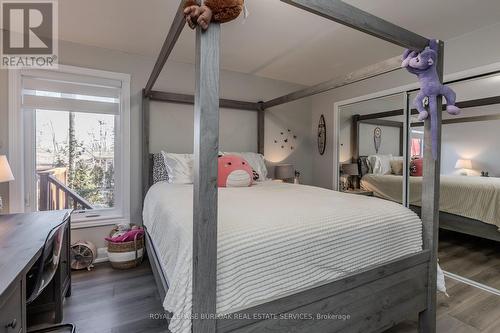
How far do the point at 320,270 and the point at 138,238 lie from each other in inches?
78.6

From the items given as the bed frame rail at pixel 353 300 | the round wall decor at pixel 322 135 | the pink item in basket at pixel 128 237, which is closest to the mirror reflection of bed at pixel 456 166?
the round wall decor at pixel 322 135

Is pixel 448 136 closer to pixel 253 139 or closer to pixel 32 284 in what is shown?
pixel 253 139

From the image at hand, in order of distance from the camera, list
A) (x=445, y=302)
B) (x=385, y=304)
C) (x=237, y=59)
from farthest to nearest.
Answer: (x=237, y=59)
(x=445, y=302)
(x=385, y=304)

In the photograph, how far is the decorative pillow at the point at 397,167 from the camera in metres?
2.92

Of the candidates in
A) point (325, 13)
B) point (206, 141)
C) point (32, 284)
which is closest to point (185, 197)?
point (32, 284)

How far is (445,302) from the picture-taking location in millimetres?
1961

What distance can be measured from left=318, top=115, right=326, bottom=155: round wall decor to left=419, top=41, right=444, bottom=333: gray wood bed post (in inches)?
97.3

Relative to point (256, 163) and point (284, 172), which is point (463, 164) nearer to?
point (284, 172)

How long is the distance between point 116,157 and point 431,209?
297cm

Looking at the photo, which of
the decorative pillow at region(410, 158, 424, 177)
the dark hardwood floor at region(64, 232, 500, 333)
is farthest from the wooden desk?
the decorative pillow at region(410, 158, 424, 177)

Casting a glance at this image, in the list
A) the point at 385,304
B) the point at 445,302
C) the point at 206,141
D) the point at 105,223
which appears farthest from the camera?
the point at 105,223

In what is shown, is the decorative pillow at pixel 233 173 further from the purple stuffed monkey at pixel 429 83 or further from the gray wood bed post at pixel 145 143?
the purple stuffed monkey at pixel 429 83

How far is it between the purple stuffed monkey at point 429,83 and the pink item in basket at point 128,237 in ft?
8.38

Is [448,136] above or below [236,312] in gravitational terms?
above
